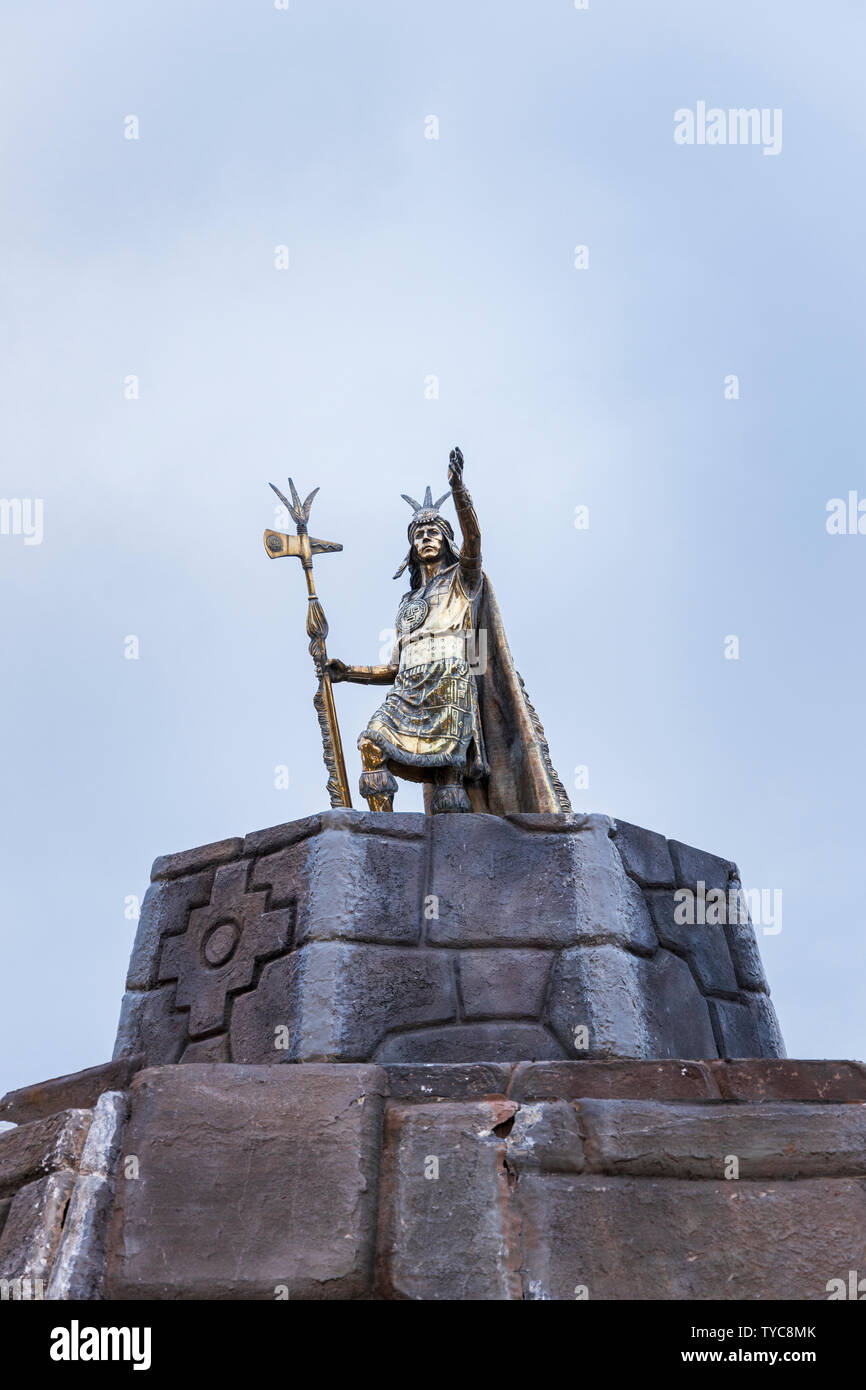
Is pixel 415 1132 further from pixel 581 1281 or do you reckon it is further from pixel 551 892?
pixel 551 892

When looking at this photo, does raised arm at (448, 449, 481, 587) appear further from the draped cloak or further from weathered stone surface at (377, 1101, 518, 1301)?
weathered stone surface at (377, 1101, 518, 1301)

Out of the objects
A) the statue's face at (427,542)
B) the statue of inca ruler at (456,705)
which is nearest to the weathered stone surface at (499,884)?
the statue of inca ruler at (456,705)

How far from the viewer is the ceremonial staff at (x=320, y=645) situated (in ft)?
20.5

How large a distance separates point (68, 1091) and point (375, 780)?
1.74 m

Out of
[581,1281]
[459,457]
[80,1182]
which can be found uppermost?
[459,457]

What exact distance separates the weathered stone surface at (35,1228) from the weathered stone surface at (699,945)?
2.25 metres

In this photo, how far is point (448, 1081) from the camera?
3.80m

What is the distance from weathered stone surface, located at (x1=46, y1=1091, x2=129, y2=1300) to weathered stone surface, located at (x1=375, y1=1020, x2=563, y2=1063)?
0.84 m

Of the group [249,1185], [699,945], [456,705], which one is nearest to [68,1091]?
[249,1185]

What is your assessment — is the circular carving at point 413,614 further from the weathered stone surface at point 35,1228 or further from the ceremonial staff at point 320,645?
the weathered stone surface at point 35,1228

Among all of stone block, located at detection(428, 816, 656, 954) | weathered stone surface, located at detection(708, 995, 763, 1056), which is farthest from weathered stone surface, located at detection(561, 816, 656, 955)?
weathered stone surface, located at detection(708, 995, 763, 1056)

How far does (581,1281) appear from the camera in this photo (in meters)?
3.37
